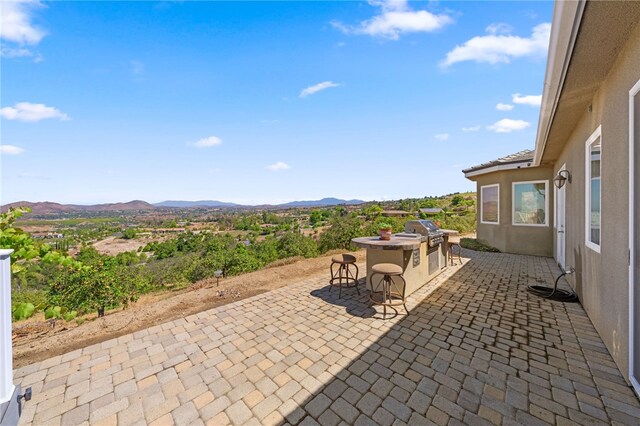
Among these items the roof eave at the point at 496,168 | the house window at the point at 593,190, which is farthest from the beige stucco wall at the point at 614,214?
the roof eave at the point at 496,168

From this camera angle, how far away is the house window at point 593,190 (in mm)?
3572

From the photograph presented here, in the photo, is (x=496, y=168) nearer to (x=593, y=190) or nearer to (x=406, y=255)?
(x=593, y=190)

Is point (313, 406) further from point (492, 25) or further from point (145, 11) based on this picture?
point (145, 11)

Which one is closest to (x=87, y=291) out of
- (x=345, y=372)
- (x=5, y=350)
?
(x=5, y=350)

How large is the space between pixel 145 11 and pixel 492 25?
8169 mm

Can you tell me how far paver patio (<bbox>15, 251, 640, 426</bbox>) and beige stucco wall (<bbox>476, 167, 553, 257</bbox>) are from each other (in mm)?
5140

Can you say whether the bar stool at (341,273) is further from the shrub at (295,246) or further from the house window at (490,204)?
the house window at (490,204)

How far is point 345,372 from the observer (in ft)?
8.72

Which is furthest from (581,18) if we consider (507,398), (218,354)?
(218,354)

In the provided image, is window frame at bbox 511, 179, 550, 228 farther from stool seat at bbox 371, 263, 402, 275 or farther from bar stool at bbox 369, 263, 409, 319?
stool seat at bbox 371, 263, 402, 275

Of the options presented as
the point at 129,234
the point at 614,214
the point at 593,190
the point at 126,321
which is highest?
the point at 593,190

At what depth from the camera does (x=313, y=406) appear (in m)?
2.20

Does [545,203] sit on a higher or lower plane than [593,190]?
lower

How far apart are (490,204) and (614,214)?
26.6 feet
